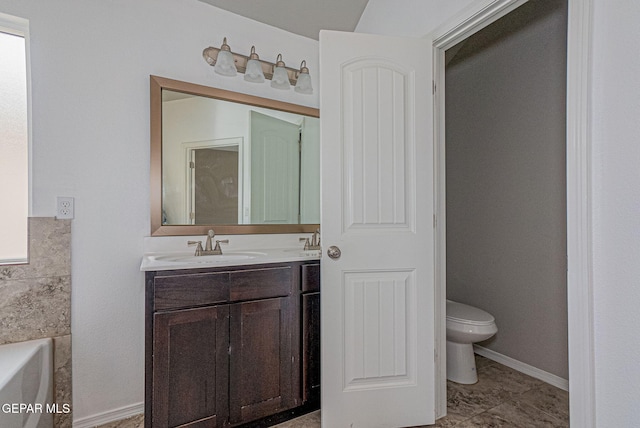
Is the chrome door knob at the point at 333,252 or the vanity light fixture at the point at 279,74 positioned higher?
the vanity light fixture at the point at 279,74

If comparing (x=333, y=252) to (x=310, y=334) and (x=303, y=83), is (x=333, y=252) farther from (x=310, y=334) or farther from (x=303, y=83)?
(x=303, y=83)

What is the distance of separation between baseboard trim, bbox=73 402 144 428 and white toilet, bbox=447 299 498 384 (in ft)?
6.34

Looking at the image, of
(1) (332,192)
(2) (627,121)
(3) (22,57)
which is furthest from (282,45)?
(2) (627,121)

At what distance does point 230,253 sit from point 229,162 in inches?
23.1

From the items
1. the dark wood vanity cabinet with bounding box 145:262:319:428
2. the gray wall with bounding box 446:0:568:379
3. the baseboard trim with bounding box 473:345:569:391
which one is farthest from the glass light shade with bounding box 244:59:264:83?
the baseboard trim with bounding box 473:345:569:391

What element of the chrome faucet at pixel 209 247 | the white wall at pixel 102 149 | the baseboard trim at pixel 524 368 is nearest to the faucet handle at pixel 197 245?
the chrome faucet at pixel 209 247

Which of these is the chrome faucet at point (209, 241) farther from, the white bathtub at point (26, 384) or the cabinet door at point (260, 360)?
the white bathtub at point (26, 384)

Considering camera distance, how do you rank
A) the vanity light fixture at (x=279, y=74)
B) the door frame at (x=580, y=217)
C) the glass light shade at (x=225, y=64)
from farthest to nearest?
the vanity light fixture at (x=279, y=74)
the glass light shade at (x=225, y=64)
the door frame at (x=580, y=217)

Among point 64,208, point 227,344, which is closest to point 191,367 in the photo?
point 227,344

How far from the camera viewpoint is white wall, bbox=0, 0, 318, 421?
1.66 m

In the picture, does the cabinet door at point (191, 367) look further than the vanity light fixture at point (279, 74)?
No

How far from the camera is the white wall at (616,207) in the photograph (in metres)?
1.03

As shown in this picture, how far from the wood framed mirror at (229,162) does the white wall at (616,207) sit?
169cm

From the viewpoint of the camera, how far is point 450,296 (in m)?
3.01
